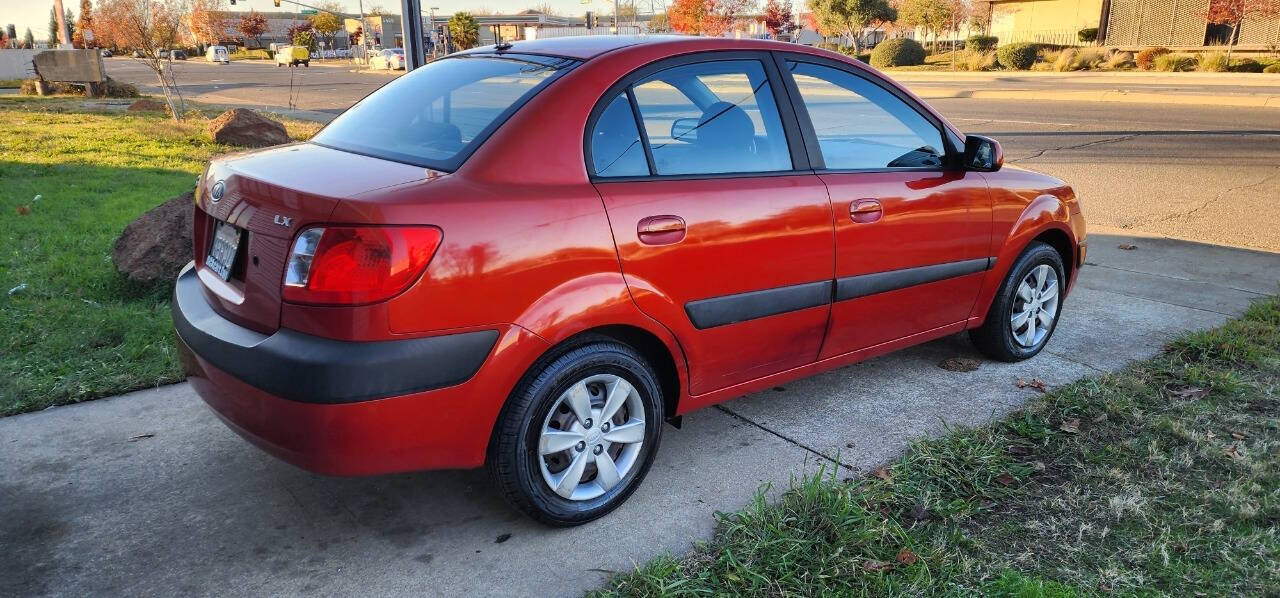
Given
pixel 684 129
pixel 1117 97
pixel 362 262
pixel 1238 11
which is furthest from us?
pixel 1238 11

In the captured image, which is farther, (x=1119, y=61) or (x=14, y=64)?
(x=1119, y=61)

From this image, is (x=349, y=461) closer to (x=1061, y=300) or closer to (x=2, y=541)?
(x=2, y=541)

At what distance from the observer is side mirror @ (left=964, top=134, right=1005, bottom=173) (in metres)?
4.02

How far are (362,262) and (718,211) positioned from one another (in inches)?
49.7

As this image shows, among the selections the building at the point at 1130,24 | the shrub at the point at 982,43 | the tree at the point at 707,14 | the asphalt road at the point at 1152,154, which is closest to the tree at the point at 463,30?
the tree at the point at 707,14

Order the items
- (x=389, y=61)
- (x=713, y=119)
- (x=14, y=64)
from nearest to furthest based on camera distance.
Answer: (x=713, y=119) → (x=14, y=64) → (x=389, y=61)

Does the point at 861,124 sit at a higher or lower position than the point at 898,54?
lower

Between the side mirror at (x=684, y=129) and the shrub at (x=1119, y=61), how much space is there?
32.9 m

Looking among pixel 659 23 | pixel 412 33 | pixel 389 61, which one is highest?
pixel 659 23

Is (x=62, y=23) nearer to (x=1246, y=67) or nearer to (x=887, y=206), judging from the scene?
(x=887, y=206)

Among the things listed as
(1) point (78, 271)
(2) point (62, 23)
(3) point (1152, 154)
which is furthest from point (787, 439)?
(2) point (62, 23)

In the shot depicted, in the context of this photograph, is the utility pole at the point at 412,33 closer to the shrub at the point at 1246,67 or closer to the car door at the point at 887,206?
the car door at the point at 887,206

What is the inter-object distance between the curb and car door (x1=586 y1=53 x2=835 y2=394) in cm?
1913

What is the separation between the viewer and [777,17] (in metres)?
59.0
